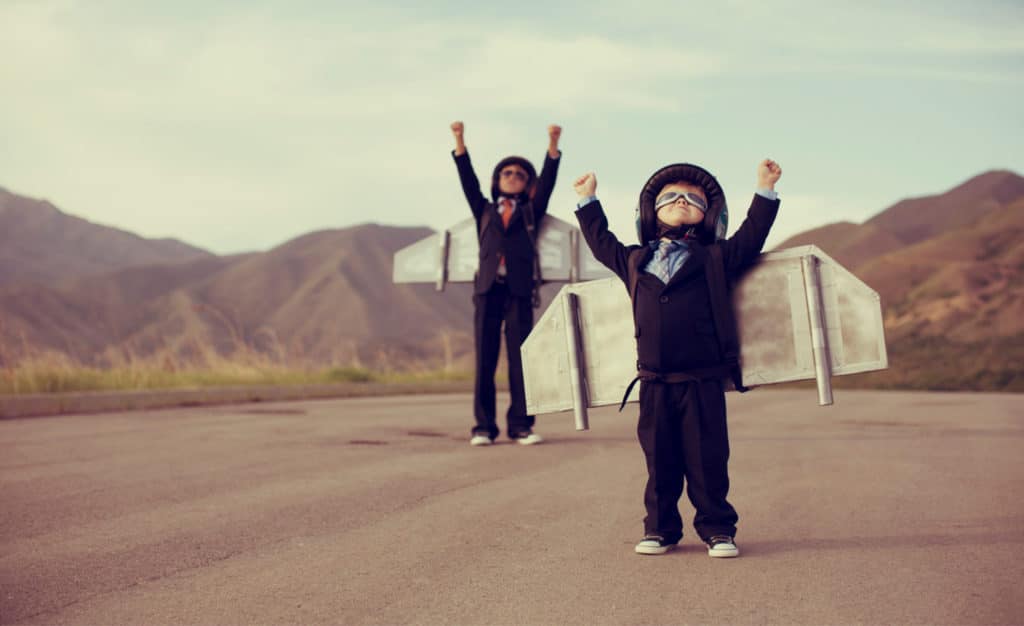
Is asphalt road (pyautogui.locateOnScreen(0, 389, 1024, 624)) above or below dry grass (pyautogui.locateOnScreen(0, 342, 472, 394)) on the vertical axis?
below

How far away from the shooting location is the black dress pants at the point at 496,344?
9.16 metres

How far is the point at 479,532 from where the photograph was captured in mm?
5469

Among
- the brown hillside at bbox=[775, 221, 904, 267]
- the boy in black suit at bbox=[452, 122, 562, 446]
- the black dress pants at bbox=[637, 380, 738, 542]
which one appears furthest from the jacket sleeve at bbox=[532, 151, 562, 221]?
the brown hillside at bbox=[775, 221, 904, 267]

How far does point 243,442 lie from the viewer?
9.47m

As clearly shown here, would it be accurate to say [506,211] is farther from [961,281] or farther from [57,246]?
[57,246]

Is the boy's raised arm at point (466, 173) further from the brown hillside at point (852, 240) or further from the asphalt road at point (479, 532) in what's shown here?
the brown hillside at point (852, 240)

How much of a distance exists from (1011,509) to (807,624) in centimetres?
278

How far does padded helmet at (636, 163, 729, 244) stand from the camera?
532 cm

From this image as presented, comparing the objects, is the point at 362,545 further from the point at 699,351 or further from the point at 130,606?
the point at 699,351

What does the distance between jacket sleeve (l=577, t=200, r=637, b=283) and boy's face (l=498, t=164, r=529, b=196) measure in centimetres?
362

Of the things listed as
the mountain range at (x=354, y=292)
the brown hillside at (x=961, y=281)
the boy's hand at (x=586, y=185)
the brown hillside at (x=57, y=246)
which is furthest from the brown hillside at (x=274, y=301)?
the boy's hand at (x=586, y=185)

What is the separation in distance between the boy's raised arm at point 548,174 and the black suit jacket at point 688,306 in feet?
11.4

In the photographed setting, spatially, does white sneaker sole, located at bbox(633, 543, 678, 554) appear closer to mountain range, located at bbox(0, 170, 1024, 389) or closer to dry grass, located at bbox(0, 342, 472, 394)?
dry grass, located at bbox(0, 342, 472, 394)

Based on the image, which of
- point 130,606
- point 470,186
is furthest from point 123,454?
point 130,606
